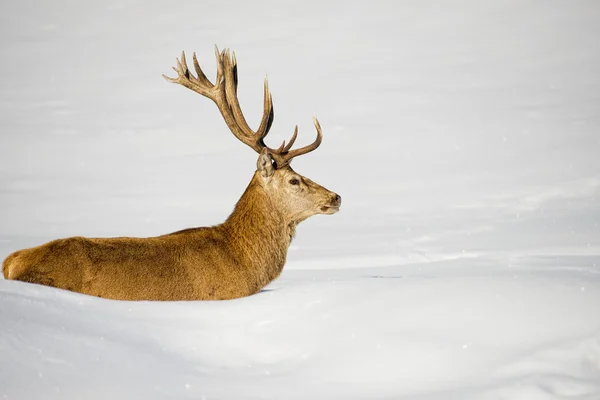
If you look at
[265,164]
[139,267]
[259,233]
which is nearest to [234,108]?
[265,164]

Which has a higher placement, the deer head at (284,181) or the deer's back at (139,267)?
the deer head at (284,181)

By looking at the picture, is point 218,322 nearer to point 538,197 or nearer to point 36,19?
point 538,197

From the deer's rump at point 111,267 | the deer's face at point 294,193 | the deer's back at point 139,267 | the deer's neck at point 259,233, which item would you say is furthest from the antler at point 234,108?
the deer's rump at point 111,267

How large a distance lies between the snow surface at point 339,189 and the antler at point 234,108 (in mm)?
1438

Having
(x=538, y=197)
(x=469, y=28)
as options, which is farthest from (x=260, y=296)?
(x=469, y=28)

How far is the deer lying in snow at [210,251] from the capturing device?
765 centimetres

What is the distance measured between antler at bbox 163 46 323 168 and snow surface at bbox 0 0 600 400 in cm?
144

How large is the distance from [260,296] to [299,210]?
152 centimetres

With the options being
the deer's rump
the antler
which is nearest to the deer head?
the antler

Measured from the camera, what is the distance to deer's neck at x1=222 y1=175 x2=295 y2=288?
8.94 meters

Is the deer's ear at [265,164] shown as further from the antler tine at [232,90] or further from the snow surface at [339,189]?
the snow surface at [339,189]

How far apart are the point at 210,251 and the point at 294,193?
1256 millimetres

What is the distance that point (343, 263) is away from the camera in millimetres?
12766

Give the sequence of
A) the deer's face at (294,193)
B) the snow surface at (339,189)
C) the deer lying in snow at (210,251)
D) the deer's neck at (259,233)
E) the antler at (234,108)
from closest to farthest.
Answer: the snow surface at (339,189) < the deer lying in snow at (210,251) < the deer's neck at (259,233) < the deer's face at (294,193) < the antler at (234,108)
